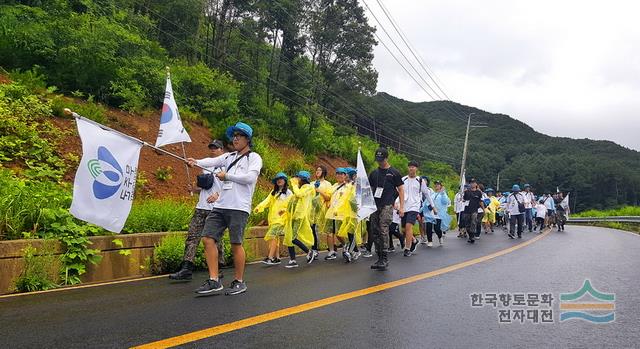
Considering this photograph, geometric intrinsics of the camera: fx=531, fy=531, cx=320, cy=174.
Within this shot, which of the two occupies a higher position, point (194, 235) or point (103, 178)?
point (103, 178)

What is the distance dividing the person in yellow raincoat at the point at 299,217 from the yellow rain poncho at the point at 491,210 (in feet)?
45.4

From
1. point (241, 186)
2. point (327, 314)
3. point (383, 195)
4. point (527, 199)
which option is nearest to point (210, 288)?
point (241, 186)

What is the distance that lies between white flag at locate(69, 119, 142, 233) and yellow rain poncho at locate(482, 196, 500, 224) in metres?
18.1

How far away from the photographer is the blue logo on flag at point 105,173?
5.70m

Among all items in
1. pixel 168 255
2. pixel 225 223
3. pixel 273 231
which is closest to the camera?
pixel 225 223

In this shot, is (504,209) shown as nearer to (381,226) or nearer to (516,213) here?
(516,213)

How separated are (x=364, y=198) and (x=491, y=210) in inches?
606

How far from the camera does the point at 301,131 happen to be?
28172mm

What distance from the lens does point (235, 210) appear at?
607cm

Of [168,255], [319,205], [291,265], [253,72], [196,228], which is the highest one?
[253,72]

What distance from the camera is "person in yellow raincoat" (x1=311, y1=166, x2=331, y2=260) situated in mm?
10344

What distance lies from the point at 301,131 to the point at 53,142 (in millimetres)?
16704
